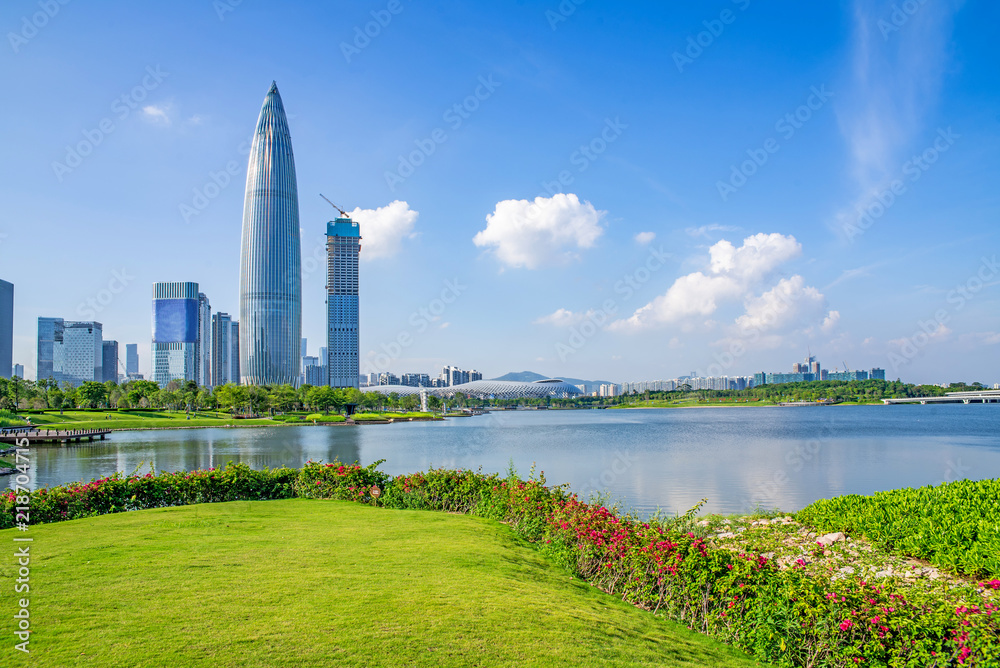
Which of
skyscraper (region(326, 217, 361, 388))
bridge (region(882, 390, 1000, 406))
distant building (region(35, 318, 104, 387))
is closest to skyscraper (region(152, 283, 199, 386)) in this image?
distant building (region(35, 318, 104, 387))

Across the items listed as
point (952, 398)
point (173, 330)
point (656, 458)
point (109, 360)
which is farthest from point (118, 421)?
point (109, 360)

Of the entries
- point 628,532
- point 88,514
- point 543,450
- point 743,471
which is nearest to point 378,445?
point 543,450

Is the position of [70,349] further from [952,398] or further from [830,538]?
[952,398]

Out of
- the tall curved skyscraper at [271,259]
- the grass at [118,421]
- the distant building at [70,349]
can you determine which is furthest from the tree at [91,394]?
the distant building at [70,349]

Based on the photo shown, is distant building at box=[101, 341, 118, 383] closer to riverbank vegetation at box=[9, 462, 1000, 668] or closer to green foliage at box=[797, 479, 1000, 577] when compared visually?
riverbank vegetation at box=[9, 462, 1000, 668]

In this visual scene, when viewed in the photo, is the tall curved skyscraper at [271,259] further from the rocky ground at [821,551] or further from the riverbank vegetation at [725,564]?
the rocky ground at [821,551]

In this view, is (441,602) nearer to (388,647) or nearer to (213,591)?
(388,647)

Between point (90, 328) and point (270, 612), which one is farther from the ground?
point (90, 328)
